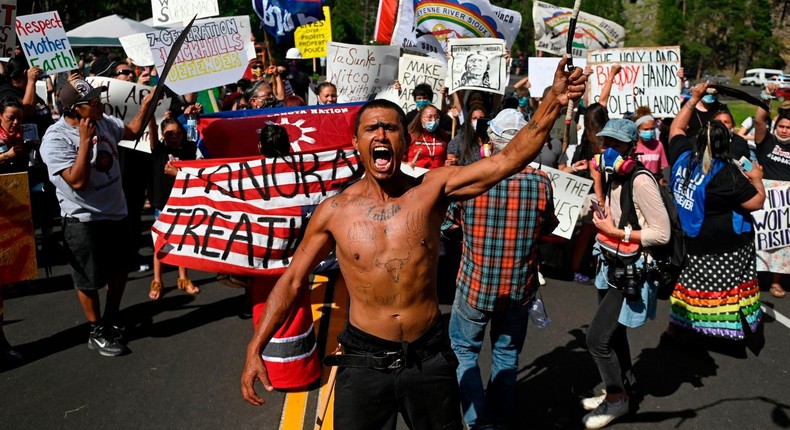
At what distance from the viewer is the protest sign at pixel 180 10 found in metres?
8.95

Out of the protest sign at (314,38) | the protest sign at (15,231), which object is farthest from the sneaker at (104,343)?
the protest sign at (314,38)

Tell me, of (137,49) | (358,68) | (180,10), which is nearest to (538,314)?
(358,68)

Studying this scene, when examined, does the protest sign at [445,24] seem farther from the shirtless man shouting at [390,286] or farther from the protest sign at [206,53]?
the shirtless man shouting at [390,286]

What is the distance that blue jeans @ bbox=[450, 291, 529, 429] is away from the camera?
3926 mm

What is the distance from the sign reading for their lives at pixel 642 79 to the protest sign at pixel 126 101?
5.58 meters

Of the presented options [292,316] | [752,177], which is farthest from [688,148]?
[292,316]

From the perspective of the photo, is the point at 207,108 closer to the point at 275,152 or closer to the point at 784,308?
the point at 275,152

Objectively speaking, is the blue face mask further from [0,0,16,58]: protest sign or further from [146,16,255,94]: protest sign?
[0,0,16,58]: protest sign

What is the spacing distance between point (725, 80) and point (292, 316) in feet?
190

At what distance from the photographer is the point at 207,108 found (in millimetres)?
8820

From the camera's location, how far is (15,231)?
17.5 feet

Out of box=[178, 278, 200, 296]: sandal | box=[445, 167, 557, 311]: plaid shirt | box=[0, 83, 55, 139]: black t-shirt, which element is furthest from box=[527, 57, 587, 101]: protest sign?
box=[445, 167, 557, 311]: plaid shirt

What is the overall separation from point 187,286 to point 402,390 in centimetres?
464

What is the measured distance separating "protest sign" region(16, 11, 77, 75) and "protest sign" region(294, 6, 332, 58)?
3.58 m
